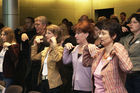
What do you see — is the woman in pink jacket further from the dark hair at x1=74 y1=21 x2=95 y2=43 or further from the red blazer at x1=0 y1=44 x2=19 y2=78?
the red blazer at x1=0 y1=44 x2=19 y2=78

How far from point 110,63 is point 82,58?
622mm

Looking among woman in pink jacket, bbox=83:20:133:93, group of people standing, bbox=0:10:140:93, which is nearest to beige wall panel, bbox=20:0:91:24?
group of people standing, bbox=0:10:140:93

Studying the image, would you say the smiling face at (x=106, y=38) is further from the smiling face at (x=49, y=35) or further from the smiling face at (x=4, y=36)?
the smiling face at (x=4, y=36)

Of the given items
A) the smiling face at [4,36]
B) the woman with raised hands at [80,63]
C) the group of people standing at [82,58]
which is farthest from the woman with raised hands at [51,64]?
the smiling face at [4,36]

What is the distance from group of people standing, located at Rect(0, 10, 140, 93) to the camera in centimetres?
348

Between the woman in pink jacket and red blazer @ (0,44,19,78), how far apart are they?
2.12m

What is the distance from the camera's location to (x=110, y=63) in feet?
11.4

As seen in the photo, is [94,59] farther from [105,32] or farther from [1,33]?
[1,33]

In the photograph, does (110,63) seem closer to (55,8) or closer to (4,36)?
(4,36)

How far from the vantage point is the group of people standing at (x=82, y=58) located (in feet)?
11.4

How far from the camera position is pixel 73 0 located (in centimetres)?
1128

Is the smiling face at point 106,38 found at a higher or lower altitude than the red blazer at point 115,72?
higher

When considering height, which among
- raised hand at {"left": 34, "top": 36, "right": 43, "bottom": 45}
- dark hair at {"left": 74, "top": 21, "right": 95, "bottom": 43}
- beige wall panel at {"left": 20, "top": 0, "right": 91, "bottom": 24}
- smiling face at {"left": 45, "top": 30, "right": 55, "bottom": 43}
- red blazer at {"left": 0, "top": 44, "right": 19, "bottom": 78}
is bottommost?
red blazer at {"left": 0, "top": 44, "right": 19, "bottom": 78}

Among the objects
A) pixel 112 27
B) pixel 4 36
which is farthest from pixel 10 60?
pixel 112 27
